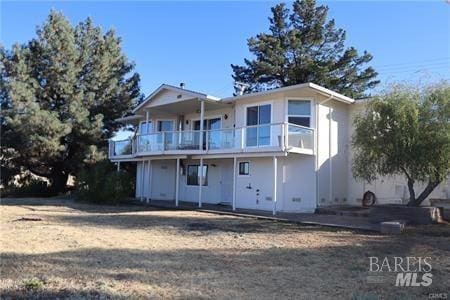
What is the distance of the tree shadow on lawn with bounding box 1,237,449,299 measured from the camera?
6.93m

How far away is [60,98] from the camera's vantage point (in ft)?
111

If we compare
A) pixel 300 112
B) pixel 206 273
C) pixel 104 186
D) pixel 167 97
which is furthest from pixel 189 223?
pixel 167 97

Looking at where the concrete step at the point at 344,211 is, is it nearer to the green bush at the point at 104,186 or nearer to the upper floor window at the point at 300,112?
the upper floor window at the point at 300,112

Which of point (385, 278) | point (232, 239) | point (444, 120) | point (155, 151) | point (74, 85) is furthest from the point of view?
point (74, 85)

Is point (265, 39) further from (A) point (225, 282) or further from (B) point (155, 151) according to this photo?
(A) point (225, 282)

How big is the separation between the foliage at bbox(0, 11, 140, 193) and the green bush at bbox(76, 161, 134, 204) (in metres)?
7.42

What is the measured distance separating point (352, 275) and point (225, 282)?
2337 millimetres

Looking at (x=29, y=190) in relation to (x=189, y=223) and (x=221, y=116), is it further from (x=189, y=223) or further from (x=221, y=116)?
(x=189, y=223)

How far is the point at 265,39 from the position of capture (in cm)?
3772

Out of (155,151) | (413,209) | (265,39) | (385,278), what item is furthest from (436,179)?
(265,39)

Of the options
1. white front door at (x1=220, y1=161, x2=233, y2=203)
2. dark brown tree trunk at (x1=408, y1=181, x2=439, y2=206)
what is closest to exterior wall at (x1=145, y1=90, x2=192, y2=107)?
white front door at (x1=220, y1=161, x2=233, y2=203)

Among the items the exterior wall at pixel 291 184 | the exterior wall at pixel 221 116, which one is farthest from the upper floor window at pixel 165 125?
the exterior wall at pixel 291 184

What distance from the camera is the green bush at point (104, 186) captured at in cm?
2361

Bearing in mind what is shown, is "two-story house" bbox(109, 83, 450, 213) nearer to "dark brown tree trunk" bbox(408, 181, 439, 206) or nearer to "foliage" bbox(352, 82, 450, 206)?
"foliage" bbox(352, 82, 450, 206)
